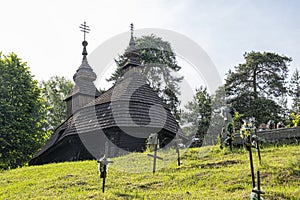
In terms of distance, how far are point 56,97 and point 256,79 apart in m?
27.7

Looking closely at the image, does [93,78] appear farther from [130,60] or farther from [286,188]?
[286,188]

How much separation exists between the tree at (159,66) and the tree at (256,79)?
727cm

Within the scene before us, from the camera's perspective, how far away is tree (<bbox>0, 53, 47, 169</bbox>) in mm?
25766

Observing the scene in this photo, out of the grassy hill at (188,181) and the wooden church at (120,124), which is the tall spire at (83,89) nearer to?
the wooden church at (120,124)

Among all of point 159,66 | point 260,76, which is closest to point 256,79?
point 260,76

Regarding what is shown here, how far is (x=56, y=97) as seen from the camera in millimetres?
48719

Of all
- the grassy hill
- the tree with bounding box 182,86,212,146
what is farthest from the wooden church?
the tree with bounding box 182,86,212,146

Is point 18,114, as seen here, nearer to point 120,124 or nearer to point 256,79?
point 120,124

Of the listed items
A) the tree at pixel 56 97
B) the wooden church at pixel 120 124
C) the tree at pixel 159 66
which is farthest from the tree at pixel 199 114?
the tree at pixel 56 97

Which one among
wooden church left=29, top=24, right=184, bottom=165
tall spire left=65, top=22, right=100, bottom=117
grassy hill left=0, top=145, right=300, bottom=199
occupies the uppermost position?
tall spire left=65, top=22, right=100, bottom=117

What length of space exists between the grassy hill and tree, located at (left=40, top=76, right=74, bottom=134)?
33.9 meters

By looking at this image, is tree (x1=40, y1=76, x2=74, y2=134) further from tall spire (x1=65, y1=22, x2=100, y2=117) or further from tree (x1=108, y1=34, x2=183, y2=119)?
tall spire (x1=65, y1=22, x2=100, y2=117)

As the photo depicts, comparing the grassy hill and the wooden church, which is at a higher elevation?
the wooden church

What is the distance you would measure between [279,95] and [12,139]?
20.2m
